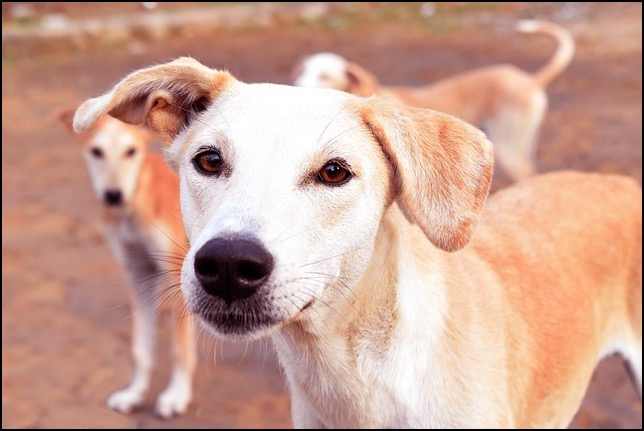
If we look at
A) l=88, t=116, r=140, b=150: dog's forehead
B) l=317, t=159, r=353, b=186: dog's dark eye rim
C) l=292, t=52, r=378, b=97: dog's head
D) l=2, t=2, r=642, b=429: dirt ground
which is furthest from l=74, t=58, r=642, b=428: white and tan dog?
l=292, t=52, r=378, b=97: dog's head

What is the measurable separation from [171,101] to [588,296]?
1.65 metres

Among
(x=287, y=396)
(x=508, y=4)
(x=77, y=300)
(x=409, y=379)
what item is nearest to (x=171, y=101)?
(x=409, y=379)

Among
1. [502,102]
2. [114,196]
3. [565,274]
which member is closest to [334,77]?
[502,102]

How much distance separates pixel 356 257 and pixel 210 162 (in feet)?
1.50

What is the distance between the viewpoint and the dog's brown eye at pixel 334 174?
2.07m

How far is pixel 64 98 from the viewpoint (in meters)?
10.2

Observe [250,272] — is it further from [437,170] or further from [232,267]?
[437,170]

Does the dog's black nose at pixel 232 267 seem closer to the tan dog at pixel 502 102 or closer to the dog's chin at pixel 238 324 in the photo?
the dog's chin at pixel 238 324

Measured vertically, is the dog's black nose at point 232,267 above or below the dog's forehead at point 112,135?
above

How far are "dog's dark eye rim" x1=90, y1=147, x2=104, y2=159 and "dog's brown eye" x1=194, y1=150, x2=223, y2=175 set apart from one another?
2687mm

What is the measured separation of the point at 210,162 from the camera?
7.01 feet

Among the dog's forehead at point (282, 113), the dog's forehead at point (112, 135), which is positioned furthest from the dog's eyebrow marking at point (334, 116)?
the dog's forehead at point (112, 135)

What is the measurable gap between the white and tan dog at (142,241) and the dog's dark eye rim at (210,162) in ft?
7.02

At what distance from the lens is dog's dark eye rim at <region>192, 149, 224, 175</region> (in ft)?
6.95
